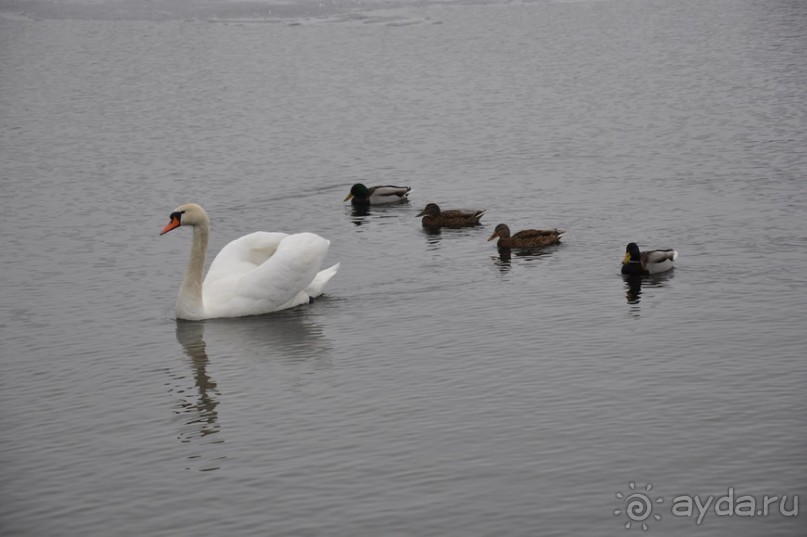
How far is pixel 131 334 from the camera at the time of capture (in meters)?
15.9

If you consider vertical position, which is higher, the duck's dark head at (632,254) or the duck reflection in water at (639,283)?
the duck's dark head at (632,254)

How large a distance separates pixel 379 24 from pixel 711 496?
4734 centimetres

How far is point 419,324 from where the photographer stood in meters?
15.5

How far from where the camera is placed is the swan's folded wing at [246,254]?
17312 millimetres

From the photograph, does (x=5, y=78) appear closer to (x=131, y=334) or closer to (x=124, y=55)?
(x=124, y=55)

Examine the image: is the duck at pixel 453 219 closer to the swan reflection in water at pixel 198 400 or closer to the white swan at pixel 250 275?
the white swan at pixel 250 275

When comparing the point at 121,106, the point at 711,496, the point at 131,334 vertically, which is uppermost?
the point at 121,106

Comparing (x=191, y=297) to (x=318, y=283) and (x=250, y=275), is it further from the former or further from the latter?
(x=318, y=283)

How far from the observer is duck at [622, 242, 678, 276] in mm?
17297

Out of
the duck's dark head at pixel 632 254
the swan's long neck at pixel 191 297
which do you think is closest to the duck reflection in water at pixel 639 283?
the duck's dark head at pixel 632 254

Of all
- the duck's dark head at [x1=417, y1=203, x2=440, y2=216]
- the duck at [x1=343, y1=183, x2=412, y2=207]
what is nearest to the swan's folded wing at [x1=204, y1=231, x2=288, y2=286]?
the duck's dark head at [x1=417, y1=203, x2=440, y2=216]

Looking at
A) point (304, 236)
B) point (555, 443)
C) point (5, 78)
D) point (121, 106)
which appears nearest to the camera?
point (555, 443)

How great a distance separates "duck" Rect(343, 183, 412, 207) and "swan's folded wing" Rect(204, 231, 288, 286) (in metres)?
6.26

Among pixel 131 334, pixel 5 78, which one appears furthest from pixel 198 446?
pixel 5 78
